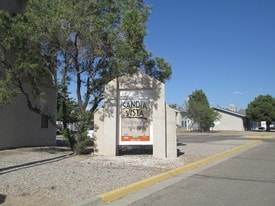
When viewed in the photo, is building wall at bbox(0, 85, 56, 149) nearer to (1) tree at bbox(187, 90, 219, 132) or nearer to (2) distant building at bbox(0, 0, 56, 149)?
(2) distant building at bbox(0, 0, 56, 149)

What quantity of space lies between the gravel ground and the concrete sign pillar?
34.4 inches

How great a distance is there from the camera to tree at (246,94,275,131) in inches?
2527

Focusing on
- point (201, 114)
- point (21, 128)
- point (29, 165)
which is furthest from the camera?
point (201, 114)

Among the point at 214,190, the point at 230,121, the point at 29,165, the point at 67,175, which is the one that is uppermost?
the point at 230,121

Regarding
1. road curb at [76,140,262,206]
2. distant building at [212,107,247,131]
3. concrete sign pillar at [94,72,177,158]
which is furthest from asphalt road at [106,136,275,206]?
distant building at [212,107,247,131]

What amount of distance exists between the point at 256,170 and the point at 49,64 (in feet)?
29.8

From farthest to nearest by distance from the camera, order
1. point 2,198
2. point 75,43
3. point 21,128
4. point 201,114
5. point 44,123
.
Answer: point 201,114, point 44,123, point 21,128, point 75,43, point 2,198

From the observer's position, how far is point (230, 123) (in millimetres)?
73562

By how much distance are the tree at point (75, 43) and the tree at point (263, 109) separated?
51.9 m

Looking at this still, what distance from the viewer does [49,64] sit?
16594 millimetres

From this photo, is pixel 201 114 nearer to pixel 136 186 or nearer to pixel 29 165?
pixel 29 165

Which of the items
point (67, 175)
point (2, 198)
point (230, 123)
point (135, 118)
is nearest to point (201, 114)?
point (230, 123)

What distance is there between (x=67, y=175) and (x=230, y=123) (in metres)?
65.4

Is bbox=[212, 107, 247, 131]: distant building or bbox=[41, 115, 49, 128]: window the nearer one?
bbox=[41, 115, 49, 128]: window
